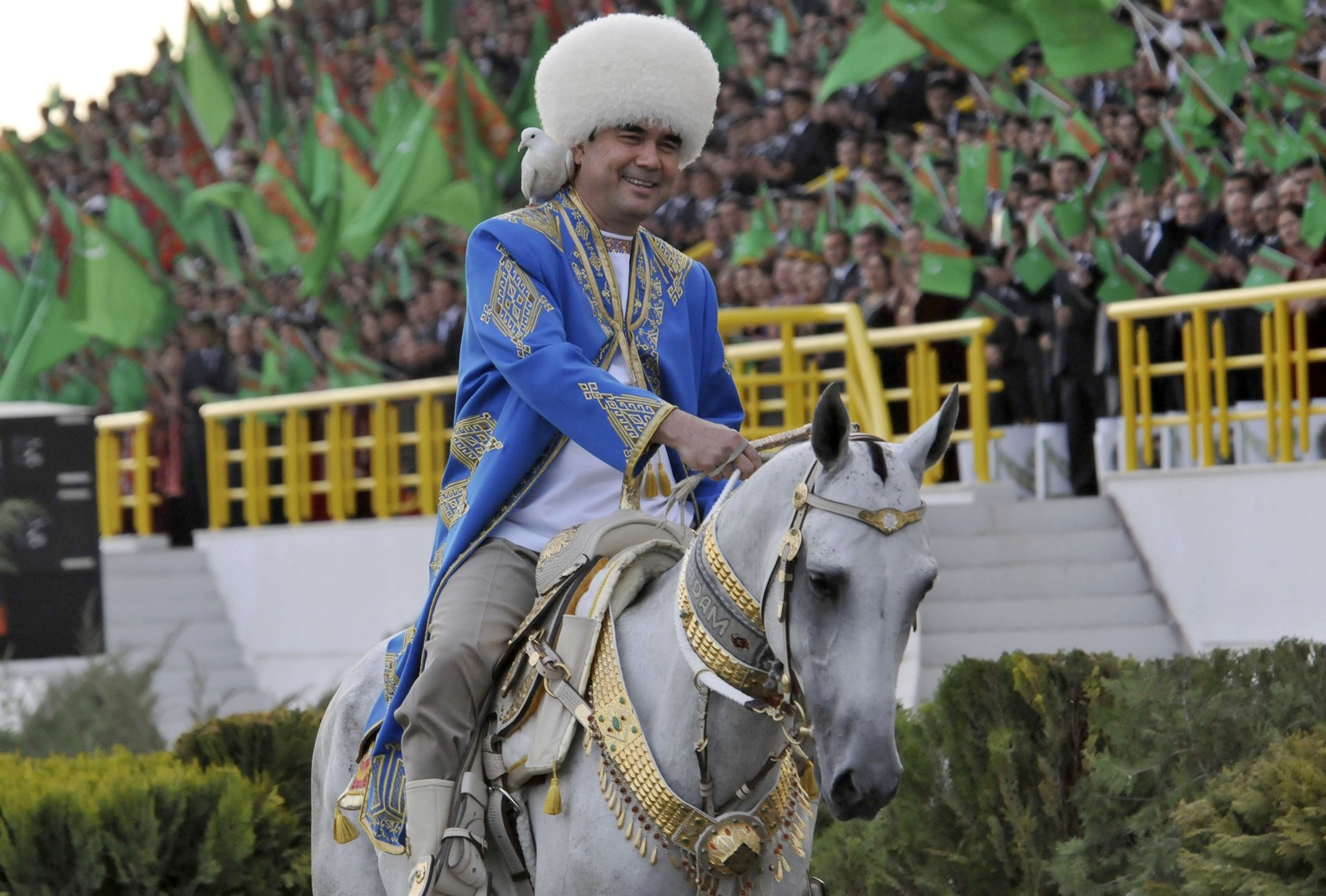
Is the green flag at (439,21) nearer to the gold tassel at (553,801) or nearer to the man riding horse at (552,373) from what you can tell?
the man riding horse at (552,373)

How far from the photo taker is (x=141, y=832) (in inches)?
302

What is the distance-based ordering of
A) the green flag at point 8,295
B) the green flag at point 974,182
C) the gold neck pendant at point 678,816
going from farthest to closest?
the green flag at point 8,295 < the green flag at point 974,182 < the gold neck pendant at point 678,816

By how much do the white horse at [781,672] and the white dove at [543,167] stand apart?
43.5 inches

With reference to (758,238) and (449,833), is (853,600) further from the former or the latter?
(758,238)

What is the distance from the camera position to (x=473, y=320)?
4.93 meters

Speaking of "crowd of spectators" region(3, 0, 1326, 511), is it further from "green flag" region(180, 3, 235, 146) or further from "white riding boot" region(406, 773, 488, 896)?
"white riding boot" region(406, 773, 488, 896)

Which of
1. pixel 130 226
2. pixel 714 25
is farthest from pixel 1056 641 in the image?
pixel 130 226

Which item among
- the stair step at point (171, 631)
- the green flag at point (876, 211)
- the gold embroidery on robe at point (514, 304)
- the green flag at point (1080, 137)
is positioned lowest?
the stair step at point (171, 631)

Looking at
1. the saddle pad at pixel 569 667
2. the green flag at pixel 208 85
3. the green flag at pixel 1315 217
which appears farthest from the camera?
the green flag at pixel 208 85

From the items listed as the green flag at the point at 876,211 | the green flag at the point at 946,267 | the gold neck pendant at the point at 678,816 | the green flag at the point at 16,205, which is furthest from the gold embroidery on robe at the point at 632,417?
the green flag at the point at 16,205

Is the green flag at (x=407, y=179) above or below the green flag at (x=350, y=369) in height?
above

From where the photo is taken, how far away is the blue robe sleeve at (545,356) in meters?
4.57

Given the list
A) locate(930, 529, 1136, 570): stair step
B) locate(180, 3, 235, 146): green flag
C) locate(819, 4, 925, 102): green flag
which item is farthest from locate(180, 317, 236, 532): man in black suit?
locate(930, 529, 1136, 570): stair step

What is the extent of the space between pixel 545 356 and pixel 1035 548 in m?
9.08
